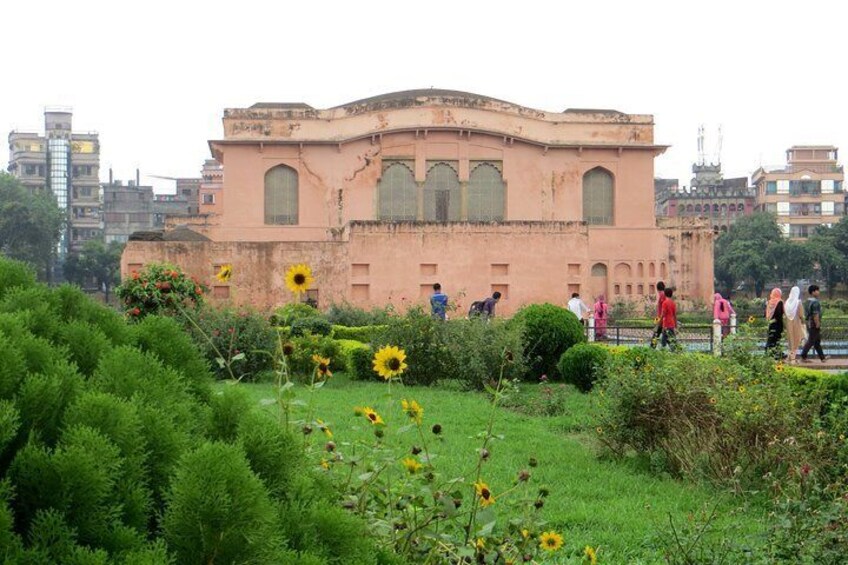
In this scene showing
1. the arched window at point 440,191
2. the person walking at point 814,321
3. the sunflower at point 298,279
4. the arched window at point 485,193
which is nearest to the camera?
the sunflower at point 298,279

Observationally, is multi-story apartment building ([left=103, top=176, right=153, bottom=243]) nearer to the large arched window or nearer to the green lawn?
the large arched window

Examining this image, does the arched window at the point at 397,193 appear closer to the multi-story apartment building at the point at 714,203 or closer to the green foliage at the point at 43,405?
the green foliage at the point at 43,405

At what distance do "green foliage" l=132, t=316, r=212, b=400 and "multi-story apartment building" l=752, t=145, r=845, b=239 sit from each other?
60.1 m

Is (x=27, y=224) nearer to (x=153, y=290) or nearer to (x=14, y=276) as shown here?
(x=153, y=290)

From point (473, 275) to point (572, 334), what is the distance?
12.0 metres

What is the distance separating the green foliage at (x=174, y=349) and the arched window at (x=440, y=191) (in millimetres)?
26415

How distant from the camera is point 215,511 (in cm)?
128

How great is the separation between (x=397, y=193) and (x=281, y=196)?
357cm

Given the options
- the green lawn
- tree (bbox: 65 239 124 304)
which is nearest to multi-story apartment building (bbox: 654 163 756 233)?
tree (bbox: 65 239 124 304)

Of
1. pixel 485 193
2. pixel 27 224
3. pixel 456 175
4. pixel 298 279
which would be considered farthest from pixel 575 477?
pixel 27 224

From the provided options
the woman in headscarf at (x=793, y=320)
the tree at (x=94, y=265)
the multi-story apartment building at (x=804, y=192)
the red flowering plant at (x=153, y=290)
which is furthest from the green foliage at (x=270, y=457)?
the multi-story apartment building at (x=804, y=192)

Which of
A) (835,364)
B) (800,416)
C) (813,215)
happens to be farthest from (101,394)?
(813,215)

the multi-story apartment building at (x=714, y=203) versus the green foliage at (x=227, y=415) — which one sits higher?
the multi-story apartment building at (x=714, y=203)

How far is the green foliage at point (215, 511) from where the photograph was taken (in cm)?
128
